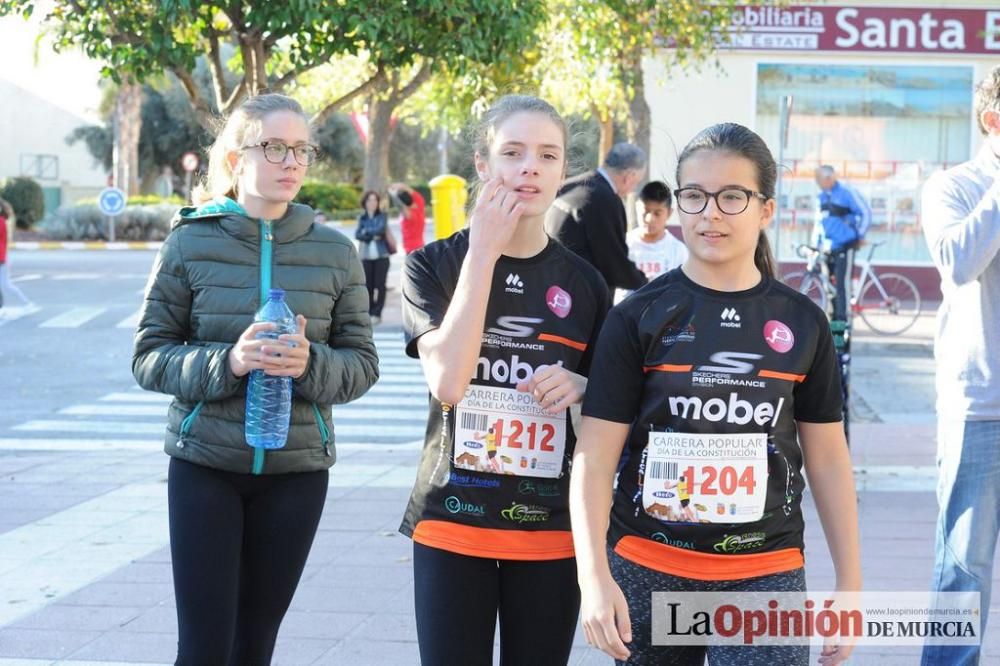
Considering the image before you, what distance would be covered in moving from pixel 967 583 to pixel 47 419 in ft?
31.9

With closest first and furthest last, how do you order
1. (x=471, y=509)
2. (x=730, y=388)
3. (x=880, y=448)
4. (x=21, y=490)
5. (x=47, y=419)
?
(x=730, y=388) < (x=471, y=509) < (x=21, y=490) < (x=880, y=448) < (x=47, y=419)

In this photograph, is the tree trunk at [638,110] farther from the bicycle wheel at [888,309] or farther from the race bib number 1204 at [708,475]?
the race bib number 1204 at [708,475]

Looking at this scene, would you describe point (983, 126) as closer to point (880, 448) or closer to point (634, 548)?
point (634, 548)

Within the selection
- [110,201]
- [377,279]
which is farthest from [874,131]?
[110,201]

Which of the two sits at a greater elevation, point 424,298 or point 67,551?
point 424,298

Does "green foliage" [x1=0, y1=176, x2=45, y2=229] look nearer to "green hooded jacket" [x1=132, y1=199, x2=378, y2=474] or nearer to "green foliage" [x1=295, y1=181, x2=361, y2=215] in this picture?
"green foliage" [x1=295, y1=181, x2=361, y2=215]

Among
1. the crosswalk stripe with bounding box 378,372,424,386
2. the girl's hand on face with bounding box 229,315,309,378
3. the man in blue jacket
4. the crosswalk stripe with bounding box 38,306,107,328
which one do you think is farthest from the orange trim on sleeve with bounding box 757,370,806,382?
the crosswalk stripe with bounding box 38,306,107,328

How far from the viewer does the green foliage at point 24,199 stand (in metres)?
42.0

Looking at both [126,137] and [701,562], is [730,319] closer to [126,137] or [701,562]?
[701,562]

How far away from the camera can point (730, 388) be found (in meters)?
2.88

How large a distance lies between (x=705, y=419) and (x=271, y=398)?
1274mm

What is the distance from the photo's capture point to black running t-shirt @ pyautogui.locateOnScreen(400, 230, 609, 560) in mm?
3166

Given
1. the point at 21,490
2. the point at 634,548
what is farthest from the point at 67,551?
the point at 634,548

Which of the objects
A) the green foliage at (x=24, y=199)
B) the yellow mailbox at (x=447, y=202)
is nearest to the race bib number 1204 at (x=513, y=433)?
the yellow mailbox at (x=447, y=202)
